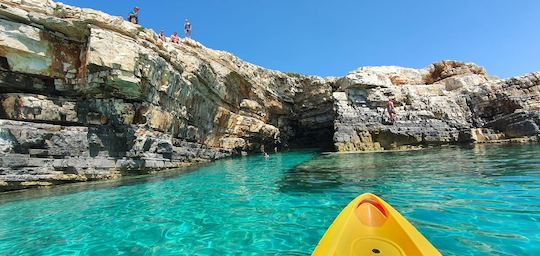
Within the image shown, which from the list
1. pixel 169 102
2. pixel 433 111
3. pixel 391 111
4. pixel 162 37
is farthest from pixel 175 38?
pixel 433 111

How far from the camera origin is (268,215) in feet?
22.5

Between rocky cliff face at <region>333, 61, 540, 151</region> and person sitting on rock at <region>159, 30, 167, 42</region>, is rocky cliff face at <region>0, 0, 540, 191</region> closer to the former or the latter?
rocky cliff face at <region>333, 61, 540, 151</region>

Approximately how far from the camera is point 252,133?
31.5 m

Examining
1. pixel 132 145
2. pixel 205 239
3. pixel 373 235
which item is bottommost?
pixel 205 239

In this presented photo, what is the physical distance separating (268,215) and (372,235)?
10.2 ft

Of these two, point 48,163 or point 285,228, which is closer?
point 285,228

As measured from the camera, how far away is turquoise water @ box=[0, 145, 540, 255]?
4.95 m

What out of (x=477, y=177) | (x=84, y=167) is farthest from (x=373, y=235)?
(x=84, y=167)

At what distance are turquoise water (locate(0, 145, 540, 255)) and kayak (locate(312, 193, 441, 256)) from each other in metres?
0.83

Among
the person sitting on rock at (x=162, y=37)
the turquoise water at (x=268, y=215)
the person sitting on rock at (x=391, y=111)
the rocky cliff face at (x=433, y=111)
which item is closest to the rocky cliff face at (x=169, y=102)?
the rocky cliff face at (x=433, y=111)

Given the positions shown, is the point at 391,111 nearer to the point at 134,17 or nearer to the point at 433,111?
the point at 433,111

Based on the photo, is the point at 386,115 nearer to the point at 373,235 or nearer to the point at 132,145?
the point at 132,145

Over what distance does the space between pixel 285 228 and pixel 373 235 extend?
2050 millimetres

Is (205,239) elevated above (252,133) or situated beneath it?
situated beneath
